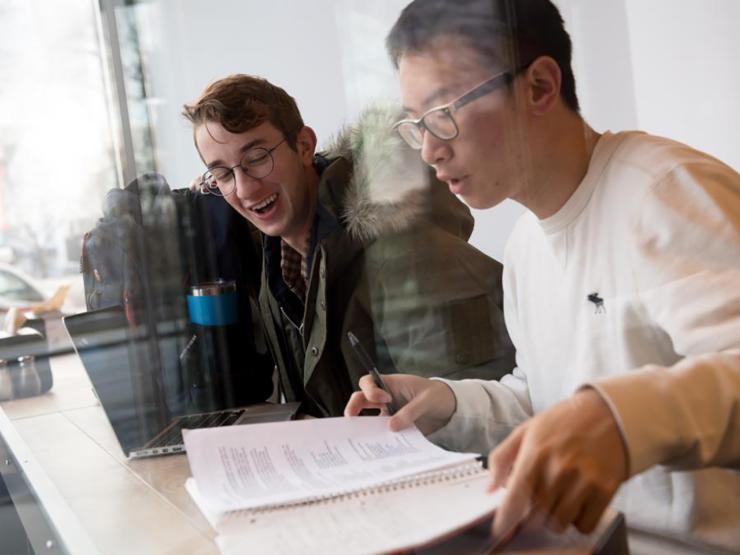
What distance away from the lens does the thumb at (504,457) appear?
2.04 feet

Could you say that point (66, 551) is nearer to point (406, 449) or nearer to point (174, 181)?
point (406, 449)

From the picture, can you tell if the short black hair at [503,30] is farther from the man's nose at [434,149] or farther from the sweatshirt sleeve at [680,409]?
the sweatshirt sleeve at [680,409]

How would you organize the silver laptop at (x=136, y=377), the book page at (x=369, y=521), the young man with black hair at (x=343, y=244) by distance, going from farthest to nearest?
the silver laptop at (x=136, y=377) < the young man with black hair at (x=343, y=244) < the book page at (x=369, y=521)

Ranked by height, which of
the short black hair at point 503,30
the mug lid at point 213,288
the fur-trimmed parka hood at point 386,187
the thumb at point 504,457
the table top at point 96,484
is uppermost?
the short black hair at point 503,30

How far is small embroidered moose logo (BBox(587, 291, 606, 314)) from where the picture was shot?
2.37 feet

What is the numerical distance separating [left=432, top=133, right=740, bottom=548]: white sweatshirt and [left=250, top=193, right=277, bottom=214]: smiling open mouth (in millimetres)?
515

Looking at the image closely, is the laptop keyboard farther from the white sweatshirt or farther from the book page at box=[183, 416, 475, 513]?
the white sweatshirt

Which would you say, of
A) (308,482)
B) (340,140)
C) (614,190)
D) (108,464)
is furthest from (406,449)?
(108,464)

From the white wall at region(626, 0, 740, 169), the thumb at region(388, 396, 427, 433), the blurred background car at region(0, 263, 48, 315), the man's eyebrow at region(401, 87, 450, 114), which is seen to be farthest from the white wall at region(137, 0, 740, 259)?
the blurred background car at region(0, 263, 48, 315)

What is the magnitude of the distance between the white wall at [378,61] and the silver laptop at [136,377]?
331mm

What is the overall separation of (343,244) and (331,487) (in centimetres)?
43

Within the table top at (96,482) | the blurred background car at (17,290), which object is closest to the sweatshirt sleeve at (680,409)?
the table top at (96,482)

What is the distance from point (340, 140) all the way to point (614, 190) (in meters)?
0.54

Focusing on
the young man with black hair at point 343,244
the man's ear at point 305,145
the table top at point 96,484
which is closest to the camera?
the table top at point 96,484
